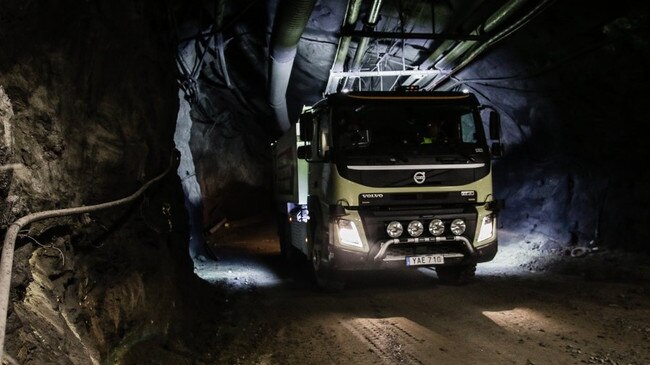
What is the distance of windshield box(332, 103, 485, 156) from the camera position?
6.90 meters

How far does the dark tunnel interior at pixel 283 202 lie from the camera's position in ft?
12.6

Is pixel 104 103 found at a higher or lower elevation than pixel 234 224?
higher

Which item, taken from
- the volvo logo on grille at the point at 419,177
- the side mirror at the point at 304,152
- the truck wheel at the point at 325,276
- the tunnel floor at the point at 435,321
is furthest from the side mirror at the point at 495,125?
the truck wheel at the point at 325,276

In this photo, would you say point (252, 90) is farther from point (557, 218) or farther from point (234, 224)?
point (557, 218)

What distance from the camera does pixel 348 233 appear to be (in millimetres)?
6727

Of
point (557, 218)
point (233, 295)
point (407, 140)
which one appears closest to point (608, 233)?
point (557, 218)

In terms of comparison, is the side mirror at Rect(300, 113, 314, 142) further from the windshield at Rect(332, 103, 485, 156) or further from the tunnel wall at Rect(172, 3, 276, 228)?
the tunnel wall at Rect(172, 3, 276, 228)

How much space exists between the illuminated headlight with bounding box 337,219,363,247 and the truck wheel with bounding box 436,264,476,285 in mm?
2141

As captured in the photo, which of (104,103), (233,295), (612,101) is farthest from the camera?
(612,101)

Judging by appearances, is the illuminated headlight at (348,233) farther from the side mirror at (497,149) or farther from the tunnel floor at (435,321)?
the side mirror at (497,149)

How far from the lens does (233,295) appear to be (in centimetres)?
792

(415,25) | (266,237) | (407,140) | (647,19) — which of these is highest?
(415,25)

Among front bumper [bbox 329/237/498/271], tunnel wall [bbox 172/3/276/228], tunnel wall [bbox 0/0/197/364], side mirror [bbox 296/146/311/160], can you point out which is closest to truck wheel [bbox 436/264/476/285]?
front bumper [bbox 329/237/498/271]

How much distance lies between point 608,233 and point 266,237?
1136 cm
